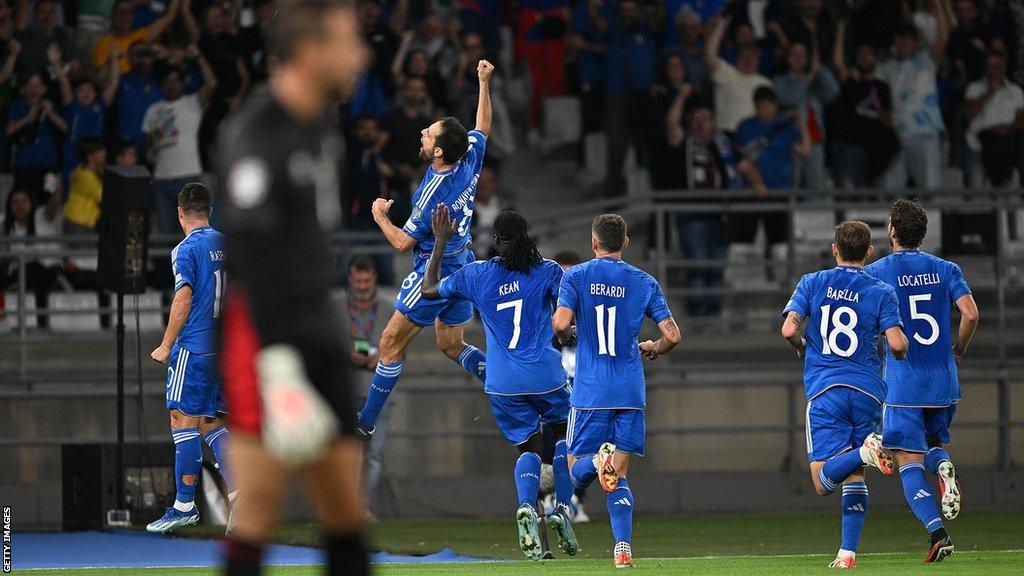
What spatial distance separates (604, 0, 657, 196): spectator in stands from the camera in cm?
1958

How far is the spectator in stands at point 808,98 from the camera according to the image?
19406mm

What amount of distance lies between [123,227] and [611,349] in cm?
528

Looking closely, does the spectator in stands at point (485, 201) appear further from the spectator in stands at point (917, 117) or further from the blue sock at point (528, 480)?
the blue sock at point (528, 480)

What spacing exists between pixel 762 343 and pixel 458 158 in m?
6.49

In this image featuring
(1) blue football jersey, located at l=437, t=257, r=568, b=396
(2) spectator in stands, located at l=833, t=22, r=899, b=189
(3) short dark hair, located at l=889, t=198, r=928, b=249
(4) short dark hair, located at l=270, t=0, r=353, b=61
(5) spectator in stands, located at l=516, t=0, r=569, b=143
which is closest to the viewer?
(4) short dark hair, located at l=270, t=0, r=353, b=61

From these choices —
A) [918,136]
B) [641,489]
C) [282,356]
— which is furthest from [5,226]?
[282,356]

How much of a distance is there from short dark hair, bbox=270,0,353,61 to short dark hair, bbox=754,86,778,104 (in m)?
13.9

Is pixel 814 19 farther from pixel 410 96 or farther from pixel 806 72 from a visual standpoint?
pixel 410 96

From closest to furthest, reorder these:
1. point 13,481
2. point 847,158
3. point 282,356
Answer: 1. point 282,356
2. point 13,481
3. point 847,158

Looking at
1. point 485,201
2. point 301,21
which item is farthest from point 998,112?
point 301,21

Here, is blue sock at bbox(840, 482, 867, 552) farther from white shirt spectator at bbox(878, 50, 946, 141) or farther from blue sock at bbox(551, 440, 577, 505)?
white shirt spectator at bbox(878, 50, 946, 141)

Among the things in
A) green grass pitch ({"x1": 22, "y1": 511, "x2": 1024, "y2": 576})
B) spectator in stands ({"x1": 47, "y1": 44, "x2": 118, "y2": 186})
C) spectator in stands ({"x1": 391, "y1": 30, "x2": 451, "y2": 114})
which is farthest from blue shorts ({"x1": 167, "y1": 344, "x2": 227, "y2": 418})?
spectator in stands ({"x1": 391, "y1": 30, "x2": 451, "y2": 114})

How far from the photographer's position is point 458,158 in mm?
12281

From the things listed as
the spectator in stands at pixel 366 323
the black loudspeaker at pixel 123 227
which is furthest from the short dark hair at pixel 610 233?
the spectator in stands at pixel 366 323
